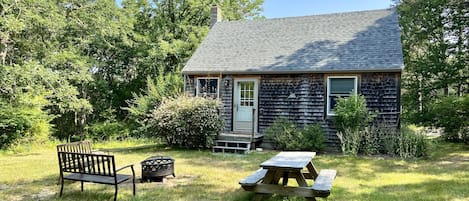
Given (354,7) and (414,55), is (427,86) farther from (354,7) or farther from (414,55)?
(354,7)

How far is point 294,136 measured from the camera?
33.1ft

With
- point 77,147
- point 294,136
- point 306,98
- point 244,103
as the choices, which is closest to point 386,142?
point 294,136

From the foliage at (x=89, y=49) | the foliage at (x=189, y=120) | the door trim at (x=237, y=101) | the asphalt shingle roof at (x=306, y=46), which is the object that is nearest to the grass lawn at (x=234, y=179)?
the foliage at (x=189, y=120)

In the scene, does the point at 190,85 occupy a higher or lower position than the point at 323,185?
higher

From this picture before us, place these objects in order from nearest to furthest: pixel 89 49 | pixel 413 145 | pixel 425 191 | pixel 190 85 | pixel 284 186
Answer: pixel 284 186 → pixel 425 191 → pixel 413 145 → pixel 190 85 → pixel 89 49

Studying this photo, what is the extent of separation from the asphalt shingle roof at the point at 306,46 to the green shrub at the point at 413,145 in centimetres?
197

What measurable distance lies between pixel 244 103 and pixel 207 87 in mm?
1541

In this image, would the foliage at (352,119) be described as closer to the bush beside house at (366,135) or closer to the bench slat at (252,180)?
the bush beside house at (366,135)

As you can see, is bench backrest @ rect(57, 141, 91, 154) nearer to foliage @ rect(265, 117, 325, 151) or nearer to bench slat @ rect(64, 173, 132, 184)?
bench slat @ rect(64, 173, 132, 184)

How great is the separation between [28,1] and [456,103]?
15.4 meters

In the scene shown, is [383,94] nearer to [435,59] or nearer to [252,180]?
[435,59]

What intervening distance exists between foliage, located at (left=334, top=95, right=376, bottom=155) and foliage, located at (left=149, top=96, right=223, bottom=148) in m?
3.81

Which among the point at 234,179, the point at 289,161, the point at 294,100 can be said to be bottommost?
the point at 234,179

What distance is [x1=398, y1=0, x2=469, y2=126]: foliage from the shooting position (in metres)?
13.5
